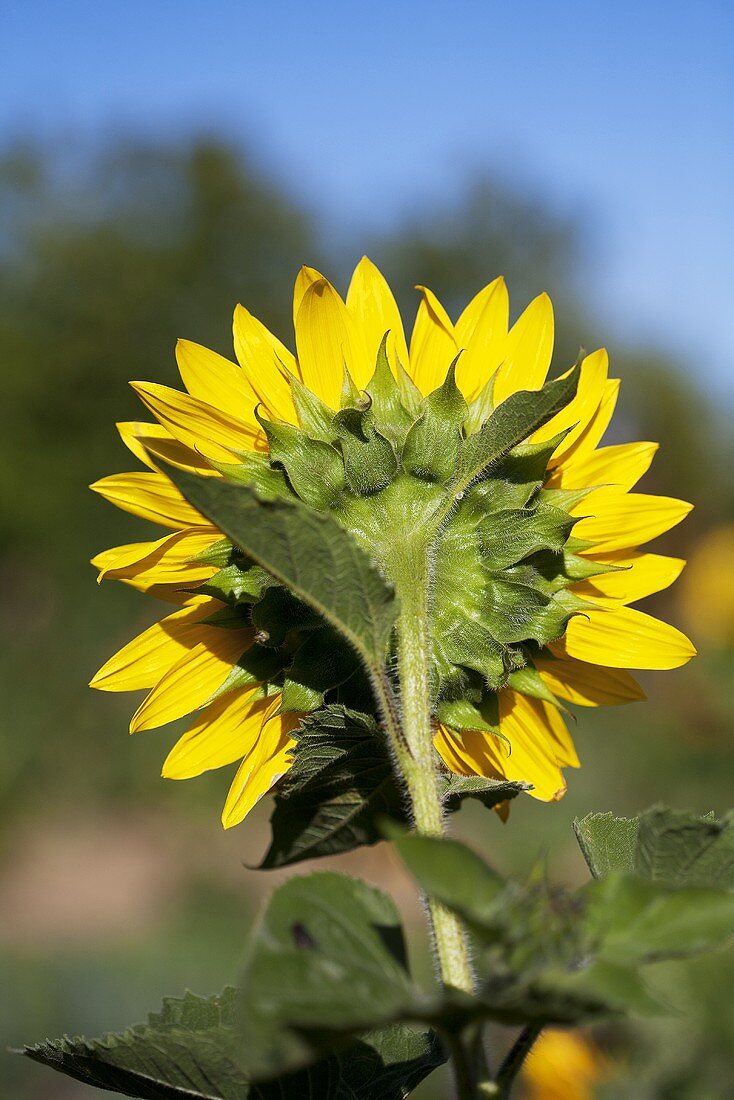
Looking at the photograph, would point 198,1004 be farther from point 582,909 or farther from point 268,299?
point 268,299

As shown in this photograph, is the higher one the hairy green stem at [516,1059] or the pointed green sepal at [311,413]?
the pointed green sepal at [311,413]

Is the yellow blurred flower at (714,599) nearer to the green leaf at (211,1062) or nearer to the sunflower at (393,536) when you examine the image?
the sunflower at (393,536)

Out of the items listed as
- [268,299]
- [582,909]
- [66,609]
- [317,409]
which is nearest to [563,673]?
[317,409]

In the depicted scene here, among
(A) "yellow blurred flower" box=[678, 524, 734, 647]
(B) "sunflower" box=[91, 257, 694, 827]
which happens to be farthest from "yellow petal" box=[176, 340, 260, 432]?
(A) "yellow blurred flower" box=[678, 524, 734, 647]

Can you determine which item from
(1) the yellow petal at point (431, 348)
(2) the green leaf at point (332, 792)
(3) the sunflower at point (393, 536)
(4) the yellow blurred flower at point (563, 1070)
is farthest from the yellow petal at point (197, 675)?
(4) the yellow blurred flower at point (563, 1070)

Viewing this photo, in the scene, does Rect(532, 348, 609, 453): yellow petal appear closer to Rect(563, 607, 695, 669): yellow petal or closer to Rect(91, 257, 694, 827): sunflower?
Rect(91, 257, 694, 827): sunflower

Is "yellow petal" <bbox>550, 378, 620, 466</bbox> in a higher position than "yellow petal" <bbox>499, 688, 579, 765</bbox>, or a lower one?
higher

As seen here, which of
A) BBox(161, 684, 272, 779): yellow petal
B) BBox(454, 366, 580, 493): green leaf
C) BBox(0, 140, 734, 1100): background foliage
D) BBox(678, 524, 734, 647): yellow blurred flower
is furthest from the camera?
BBox(678, 524, 734, 647): yellow blurred flower
